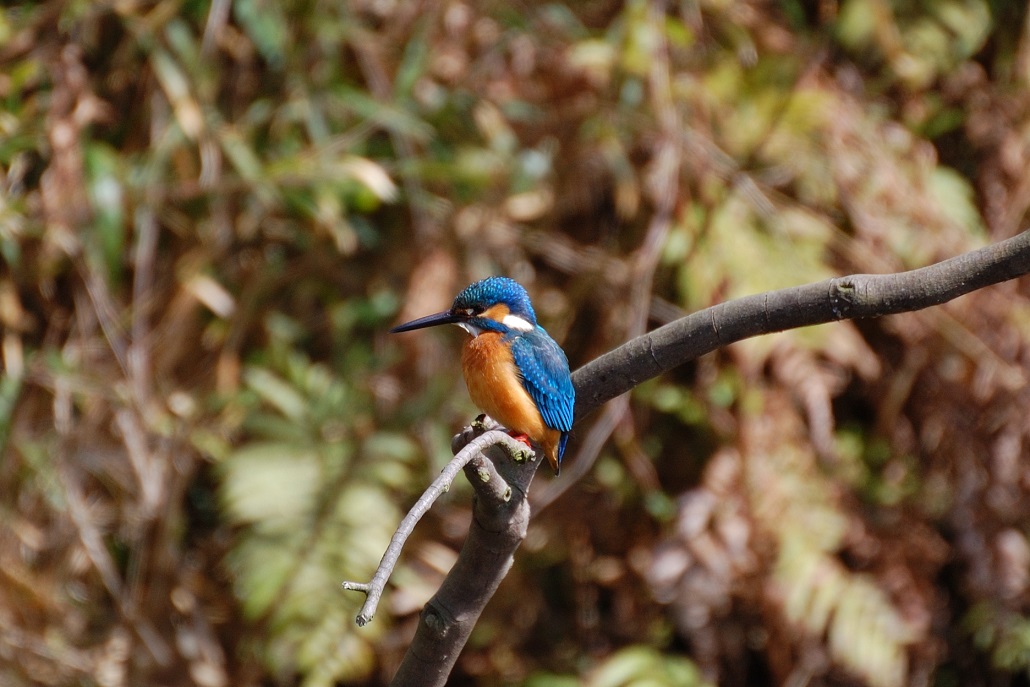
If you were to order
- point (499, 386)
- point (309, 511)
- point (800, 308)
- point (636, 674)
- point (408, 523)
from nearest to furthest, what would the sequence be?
point (408, 523)
point (800, 308)
point (499, 386)
point (309, 511)
point (636, 674)

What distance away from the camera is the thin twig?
1.13m

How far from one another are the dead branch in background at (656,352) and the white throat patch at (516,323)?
737mm

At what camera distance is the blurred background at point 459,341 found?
357cm

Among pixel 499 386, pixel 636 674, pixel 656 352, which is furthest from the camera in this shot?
pixel 636 674

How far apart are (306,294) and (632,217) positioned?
1.22 m

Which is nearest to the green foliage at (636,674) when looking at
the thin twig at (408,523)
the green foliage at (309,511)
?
the green foliage at (309,511)

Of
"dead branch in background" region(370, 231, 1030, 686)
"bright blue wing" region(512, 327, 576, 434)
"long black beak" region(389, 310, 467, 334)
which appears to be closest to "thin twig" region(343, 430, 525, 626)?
"dead branch in background" region(370, 231, 1030, 686)

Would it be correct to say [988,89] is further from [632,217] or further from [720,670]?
[720,670]

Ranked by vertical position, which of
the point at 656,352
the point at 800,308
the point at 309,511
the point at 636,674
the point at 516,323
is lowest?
the point at 636,674

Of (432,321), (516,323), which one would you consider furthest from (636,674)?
(432,321)

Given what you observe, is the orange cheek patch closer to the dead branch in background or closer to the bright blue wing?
the bright blue wing

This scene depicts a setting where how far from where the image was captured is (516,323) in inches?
99.6

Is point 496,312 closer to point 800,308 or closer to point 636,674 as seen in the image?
point 800,308

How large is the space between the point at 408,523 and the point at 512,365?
1168 millimetres
